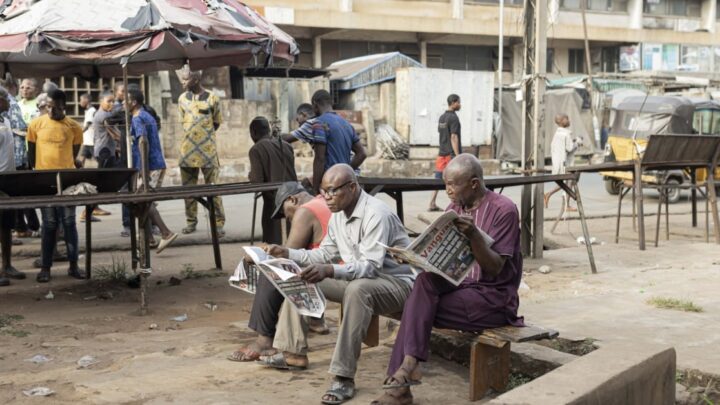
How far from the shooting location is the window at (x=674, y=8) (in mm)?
40375

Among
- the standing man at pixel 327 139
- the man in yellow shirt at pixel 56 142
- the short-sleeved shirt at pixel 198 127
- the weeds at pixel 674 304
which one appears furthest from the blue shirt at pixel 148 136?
the weeds at pixel 674 304

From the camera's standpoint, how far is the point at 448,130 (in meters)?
13.5

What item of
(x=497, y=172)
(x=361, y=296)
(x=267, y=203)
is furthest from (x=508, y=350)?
(x=497, y=172)

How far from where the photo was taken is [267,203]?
822 cm

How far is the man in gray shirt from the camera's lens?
461cm

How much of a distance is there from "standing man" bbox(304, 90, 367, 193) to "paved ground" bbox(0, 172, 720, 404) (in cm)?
155

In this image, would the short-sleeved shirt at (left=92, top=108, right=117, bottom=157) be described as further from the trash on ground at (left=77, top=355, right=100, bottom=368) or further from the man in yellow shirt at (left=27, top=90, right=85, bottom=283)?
the trash on ground at (left=77, top=355, right=100, bottom=368)

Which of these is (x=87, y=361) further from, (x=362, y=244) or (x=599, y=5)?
(x=599, y=5)

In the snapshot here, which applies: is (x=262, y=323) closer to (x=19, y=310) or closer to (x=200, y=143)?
(x=19, y=310)

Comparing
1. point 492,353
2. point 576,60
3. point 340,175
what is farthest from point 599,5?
point 492,353

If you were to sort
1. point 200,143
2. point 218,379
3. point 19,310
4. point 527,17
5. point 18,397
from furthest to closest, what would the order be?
point 200,143 → point 527,17 → point 19,310 → point 218,379 → point 18,397

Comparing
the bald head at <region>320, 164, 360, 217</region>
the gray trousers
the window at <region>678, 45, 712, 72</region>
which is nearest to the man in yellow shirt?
the gray trousers

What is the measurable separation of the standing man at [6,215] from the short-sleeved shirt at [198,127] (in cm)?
220

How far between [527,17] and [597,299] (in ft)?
12.7
